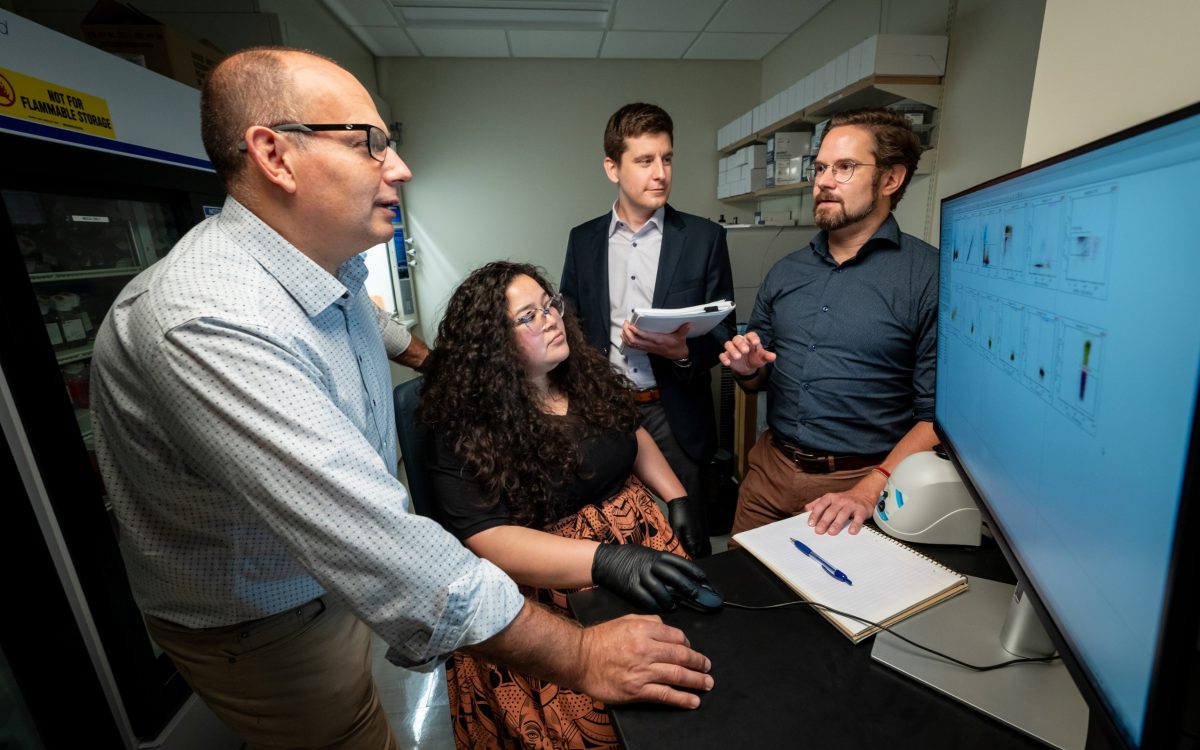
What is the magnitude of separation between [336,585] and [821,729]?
0.62 m

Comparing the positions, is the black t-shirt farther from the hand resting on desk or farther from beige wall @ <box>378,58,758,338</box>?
beige wall @ <box>378,58,758,338</box>

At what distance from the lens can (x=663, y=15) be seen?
11.2 ft

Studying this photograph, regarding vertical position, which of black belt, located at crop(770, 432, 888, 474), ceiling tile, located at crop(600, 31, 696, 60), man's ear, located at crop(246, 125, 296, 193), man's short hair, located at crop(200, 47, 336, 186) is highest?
ceiling tile, located at crop(600, 31, 696, 60)

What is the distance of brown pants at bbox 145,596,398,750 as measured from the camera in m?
0.99

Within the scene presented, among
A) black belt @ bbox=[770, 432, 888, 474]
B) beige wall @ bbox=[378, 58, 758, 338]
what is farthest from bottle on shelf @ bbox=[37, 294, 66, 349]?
beige wall @ bbox=[378, 58, 758, 338]

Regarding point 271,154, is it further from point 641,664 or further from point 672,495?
point 672,495

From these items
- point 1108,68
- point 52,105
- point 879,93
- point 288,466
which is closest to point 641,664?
point 288,466

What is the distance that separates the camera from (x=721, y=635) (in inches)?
30.0

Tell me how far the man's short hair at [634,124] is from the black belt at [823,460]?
3.86ft

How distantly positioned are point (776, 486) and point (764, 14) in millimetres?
3341

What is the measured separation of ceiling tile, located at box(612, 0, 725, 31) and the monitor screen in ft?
10.8

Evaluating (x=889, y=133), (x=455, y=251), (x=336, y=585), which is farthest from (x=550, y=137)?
(x=336, y=585)

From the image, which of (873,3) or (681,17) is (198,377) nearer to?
(873,3)

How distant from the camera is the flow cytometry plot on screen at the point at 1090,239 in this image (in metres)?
0.42
